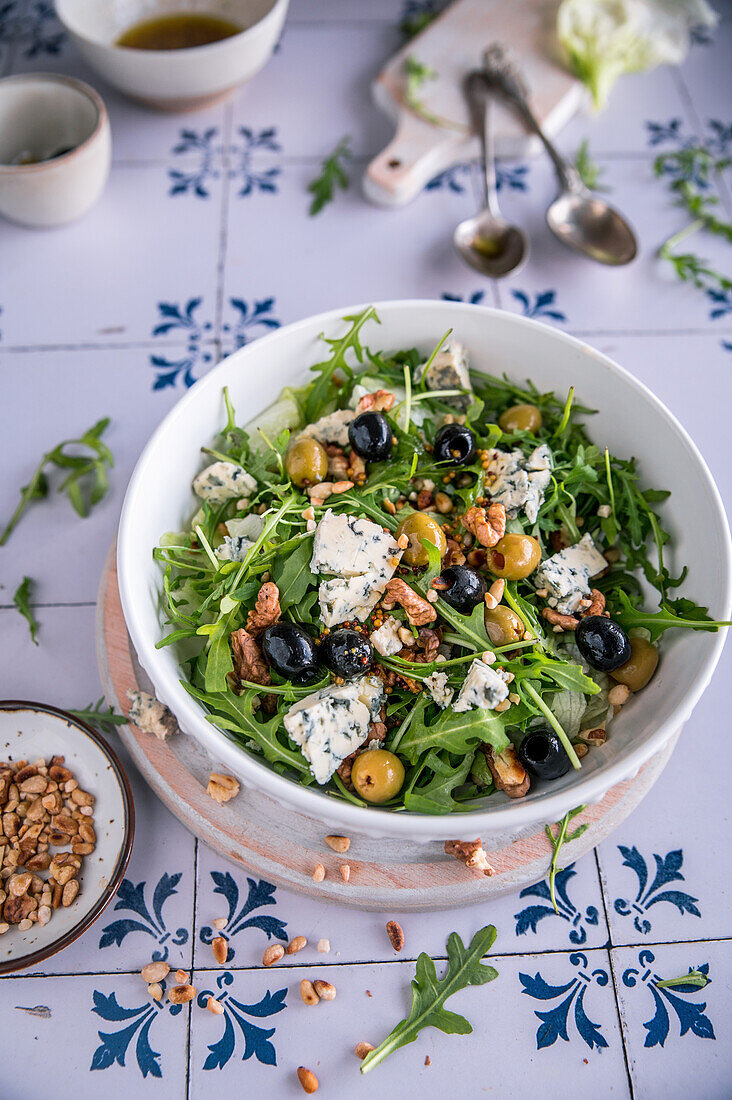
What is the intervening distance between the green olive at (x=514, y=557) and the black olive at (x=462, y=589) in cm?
5

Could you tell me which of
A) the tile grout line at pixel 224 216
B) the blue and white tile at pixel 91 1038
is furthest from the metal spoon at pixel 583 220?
the blue and white tile at pixel 91 1038

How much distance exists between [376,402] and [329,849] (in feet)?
2.49

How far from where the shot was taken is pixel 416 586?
133 centimetres

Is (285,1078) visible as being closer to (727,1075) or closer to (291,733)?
(291,733)

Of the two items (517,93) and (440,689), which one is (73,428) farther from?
(517,93)

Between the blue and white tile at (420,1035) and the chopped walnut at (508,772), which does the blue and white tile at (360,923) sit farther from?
the chopped walnut at (508,772)

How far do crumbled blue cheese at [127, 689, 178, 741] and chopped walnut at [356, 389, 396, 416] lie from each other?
612mm

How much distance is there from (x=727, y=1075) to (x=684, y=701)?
0.63m

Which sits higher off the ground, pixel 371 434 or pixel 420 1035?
pixel 371 434

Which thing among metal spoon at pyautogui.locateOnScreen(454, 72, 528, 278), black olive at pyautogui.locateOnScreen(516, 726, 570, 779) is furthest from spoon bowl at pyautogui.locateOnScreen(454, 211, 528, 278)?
black olive at pyautogui.locateOnScreen(516, 726, 570, 779)

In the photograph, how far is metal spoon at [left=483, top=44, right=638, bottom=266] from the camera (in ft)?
6.92

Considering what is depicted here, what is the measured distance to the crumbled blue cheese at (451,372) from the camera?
1541mm

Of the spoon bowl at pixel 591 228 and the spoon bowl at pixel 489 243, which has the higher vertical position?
the spoon bowl at pixel 591 228

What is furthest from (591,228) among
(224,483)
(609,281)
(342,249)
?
(224,483)
